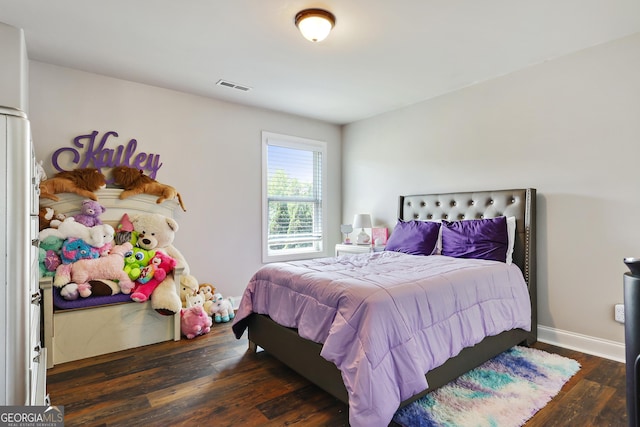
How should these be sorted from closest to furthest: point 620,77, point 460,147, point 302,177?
point 620,77
point 460,147
point 302,177

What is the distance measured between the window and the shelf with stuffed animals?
4.36ft

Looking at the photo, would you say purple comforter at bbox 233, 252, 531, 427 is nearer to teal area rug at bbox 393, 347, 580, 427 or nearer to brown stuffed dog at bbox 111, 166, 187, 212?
teal area rug at bbox 393, 347, 580, 427

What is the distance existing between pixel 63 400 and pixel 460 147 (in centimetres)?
386

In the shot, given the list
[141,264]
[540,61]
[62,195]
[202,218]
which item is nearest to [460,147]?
[540,61]

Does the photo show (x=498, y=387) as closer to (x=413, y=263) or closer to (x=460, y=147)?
(x=413, y=263)

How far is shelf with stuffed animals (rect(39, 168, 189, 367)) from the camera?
2.53m

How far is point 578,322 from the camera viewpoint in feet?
8.84

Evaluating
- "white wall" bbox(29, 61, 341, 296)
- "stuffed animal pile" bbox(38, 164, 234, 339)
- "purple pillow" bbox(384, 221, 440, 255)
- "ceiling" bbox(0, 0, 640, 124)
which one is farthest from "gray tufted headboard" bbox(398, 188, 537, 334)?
"stuffed animal pile" bbox(38, 164, 234, 339)

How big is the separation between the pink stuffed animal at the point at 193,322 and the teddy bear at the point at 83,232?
3.03 feet

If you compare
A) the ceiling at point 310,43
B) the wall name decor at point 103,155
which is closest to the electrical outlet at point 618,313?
the ceiling at point 310,43

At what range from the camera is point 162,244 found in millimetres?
3164

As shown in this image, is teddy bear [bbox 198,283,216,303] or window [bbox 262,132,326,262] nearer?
teddy bear [bbox 198,283,216,303]

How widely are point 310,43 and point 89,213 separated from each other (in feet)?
7.60

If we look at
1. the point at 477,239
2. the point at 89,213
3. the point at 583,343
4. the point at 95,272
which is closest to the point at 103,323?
the point at 95,272
